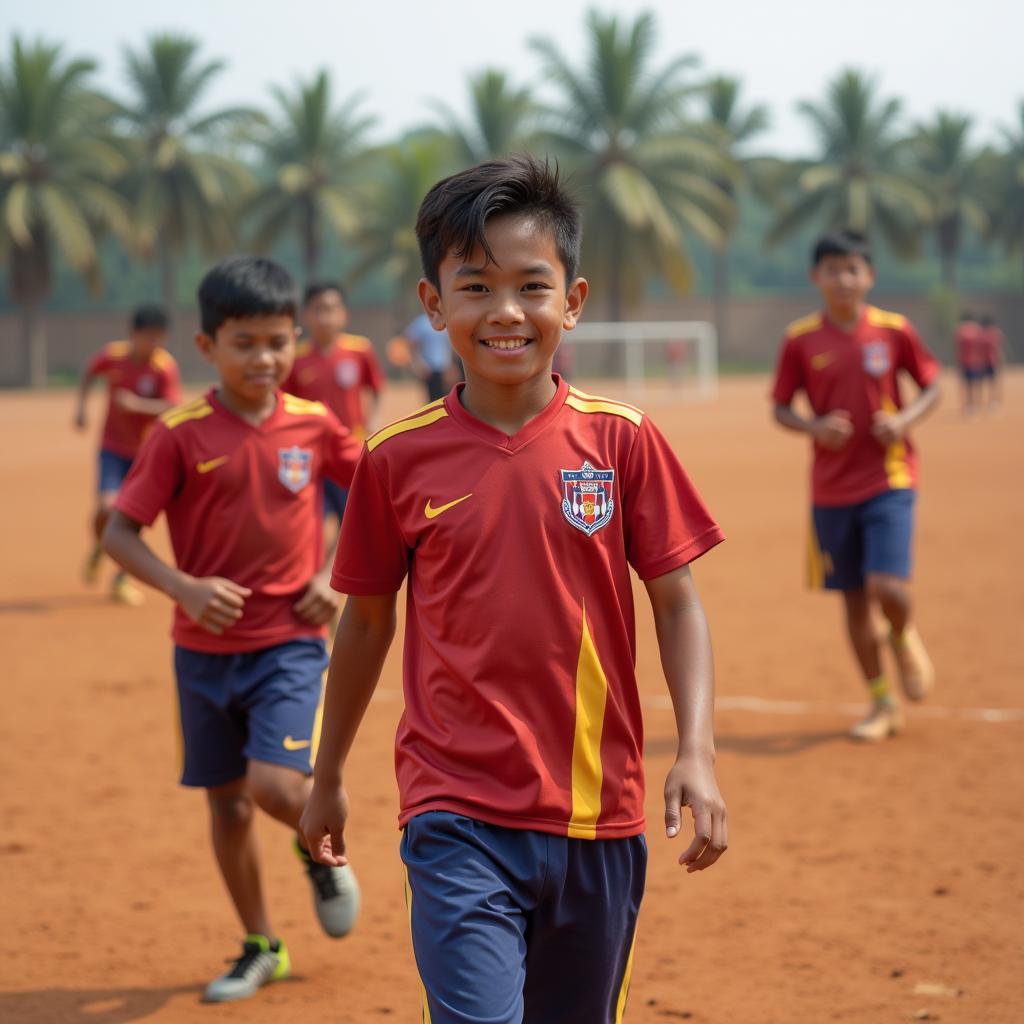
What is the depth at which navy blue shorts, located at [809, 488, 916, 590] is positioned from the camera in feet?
21.2

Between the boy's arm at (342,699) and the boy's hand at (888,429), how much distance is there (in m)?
4.18

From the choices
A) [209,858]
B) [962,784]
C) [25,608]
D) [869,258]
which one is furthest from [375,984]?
[25,608]

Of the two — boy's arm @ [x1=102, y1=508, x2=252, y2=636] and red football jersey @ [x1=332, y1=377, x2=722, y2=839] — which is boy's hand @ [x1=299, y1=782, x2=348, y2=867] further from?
boy's arm @ [x1=102, y1=508, x2=252, y2=636]

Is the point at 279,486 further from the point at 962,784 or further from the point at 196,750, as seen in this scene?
the point at 962,784

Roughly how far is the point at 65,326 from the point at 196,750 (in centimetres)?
5414

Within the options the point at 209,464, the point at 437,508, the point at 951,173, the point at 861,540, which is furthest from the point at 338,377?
the point at 951,173

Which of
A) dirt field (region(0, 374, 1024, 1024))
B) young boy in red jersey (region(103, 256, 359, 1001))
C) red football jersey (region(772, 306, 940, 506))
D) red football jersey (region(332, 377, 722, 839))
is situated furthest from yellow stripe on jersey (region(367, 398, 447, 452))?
red football jersey (region(772, 306, 940, 506))

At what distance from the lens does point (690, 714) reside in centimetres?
254

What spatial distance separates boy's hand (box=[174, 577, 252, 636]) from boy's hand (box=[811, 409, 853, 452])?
3450 millimetres

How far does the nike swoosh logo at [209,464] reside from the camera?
13.4 feet

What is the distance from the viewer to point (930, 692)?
734 centimetres

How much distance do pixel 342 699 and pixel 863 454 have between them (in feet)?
14.4

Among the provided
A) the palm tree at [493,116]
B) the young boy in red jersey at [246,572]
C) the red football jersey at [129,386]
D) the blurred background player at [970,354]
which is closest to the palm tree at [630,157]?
the palm tree at [493,116]

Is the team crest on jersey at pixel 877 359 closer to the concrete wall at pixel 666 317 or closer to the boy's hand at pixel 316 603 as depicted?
the boy's hand at pixel 316 603
